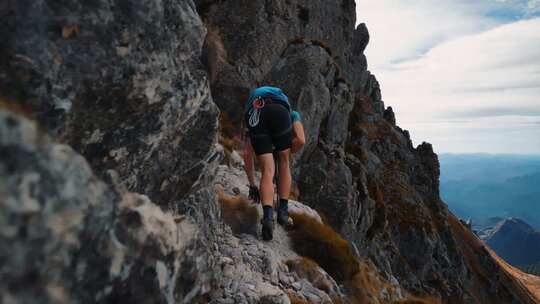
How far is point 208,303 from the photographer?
22.6 feet

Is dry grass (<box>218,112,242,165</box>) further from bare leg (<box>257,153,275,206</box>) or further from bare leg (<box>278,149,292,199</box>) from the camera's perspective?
bare leg (<box>257,153,275,206</box>)

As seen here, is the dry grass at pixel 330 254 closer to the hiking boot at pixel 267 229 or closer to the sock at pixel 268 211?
the hiking boot at pixel 267 229

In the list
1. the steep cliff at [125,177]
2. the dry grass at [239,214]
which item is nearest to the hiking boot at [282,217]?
the steep cliff at [125,177]

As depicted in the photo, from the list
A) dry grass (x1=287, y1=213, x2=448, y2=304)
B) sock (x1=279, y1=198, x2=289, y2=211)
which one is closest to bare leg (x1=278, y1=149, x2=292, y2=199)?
sock (x1=279, y1=198, x2=289, y2=211)

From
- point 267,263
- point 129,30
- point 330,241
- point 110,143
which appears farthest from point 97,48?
point 330,241

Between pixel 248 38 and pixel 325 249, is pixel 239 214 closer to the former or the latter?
pixel 325 249

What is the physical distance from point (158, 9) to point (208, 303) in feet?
17.2

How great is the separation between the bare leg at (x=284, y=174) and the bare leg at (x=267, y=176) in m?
0.62

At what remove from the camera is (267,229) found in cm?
1005

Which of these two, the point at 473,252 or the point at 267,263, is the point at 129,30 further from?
the point at 473,252

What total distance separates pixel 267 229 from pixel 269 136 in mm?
2579

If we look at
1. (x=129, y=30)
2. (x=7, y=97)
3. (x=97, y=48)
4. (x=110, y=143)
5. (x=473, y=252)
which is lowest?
(x=473, y=252)

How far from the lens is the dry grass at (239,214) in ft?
34.6

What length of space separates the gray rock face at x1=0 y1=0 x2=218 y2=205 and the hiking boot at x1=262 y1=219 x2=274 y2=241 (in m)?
3.24
